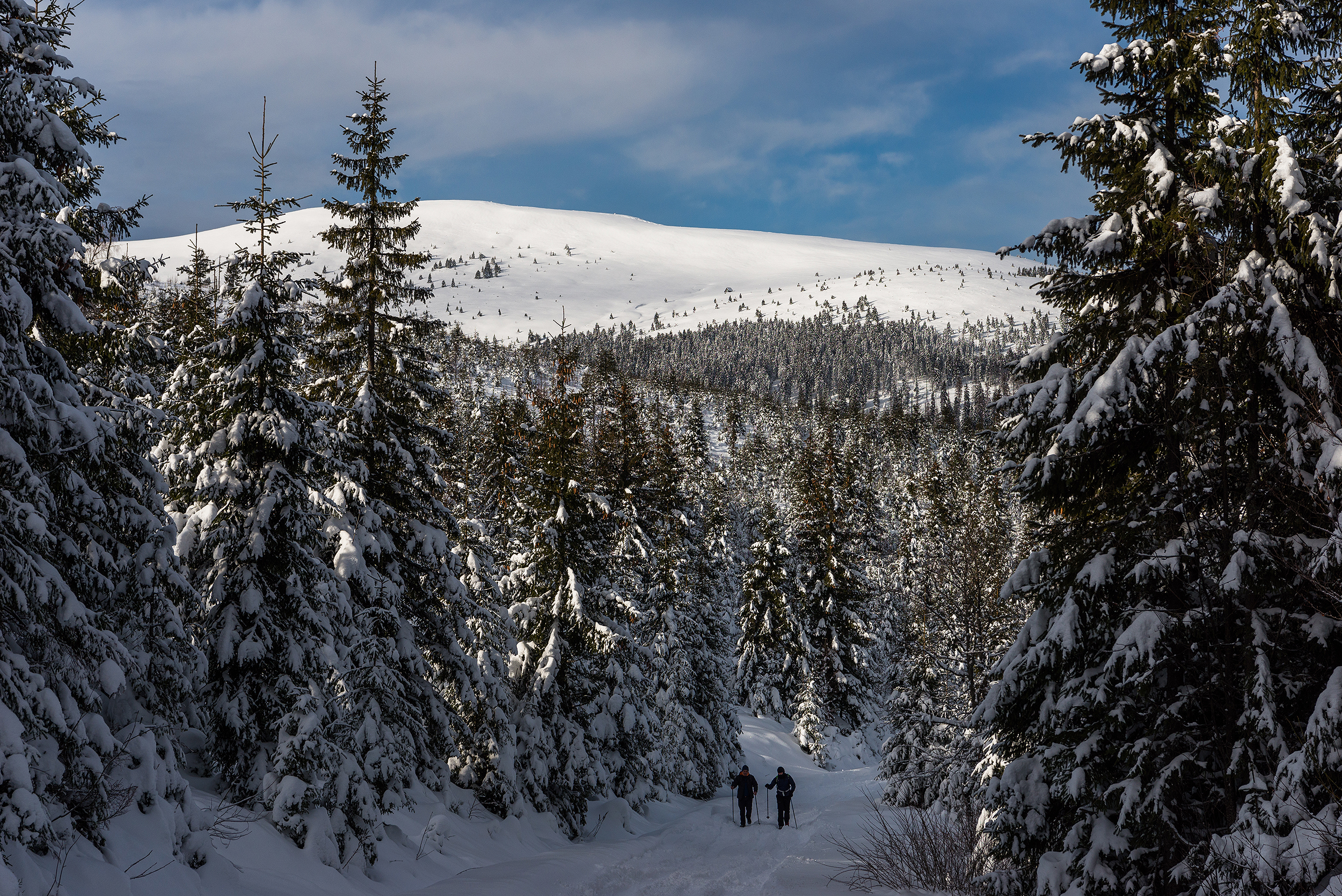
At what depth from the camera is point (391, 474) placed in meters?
15.9

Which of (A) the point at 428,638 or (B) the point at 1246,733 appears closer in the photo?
(B) the point at 1246,733

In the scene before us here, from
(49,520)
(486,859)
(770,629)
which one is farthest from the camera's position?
(770,629)

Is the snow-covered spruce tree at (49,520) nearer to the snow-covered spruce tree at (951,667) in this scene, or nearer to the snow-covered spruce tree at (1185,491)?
the snow-covered spruce tree at (1185,491)

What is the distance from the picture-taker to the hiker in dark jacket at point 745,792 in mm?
22000

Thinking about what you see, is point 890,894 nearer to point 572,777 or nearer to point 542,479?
point 572,777

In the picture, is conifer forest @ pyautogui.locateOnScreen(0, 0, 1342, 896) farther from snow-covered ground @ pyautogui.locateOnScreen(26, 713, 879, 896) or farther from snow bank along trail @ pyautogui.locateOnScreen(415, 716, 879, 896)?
snow bank along trail @ pyautogui.locateOnScreen(415, 716, 879, 896)

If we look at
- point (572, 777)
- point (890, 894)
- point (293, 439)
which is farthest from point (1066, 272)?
point (572, 777)

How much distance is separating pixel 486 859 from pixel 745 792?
8759 millimetres

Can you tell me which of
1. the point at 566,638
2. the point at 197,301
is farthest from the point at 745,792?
the point at 197,301

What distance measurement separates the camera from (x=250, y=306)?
1244 centimetres

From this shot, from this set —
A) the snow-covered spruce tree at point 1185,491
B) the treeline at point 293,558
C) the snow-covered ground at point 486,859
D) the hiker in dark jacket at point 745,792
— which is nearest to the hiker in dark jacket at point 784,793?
the snow-covered ground at point 486,859

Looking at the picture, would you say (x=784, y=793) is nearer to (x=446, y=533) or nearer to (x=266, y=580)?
(x=446, y=533)

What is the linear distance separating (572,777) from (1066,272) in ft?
53.5

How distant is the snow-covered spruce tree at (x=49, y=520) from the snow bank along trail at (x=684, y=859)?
5.39 meters
